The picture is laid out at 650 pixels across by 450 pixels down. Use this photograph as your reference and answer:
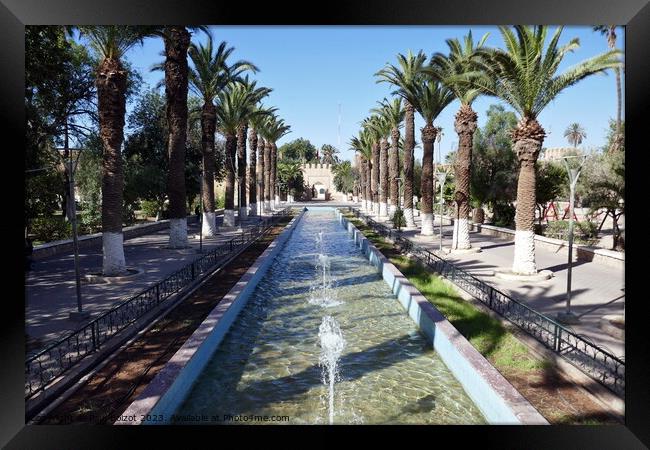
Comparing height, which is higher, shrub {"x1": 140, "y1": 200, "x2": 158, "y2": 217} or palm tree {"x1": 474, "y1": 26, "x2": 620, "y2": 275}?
palm tree {"x1": 474, "y1": 26, "x2": 620, "y2": 275}

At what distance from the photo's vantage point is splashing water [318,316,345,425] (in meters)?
7.35

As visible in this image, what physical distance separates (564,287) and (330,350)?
7404 millimetres

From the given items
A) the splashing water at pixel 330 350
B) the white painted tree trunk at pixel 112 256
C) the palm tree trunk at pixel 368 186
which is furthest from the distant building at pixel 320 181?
the splashing water at pixel 330 350

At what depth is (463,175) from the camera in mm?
20328

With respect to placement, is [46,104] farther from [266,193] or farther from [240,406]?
[266,193]

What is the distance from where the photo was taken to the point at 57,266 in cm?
1546

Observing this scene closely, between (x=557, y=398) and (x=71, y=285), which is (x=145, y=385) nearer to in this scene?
(x=557, y=398)

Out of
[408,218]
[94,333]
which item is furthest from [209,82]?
[94,333]

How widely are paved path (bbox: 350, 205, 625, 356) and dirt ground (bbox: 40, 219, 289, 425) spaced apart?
7.45 m

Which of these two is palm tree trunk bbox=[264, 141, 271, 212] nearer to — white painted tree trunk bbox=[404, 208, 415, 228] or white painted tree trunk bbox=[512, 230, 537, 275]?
white painted tree trunk bbox=[404, 208, 415, 228]

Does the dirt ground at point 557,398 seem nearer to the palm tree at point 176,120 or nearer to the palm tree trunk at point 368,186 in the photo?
the palm tree at point 176,120

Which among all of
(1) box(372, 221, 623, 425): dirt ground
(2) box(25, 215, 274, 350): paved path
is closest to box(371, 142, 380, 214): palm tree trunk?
(2) box(25, 215, 274, 350): paved path

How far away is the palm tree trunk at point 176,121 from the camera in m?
19.6

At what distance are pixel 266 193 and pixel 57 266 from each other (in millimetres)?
38616
